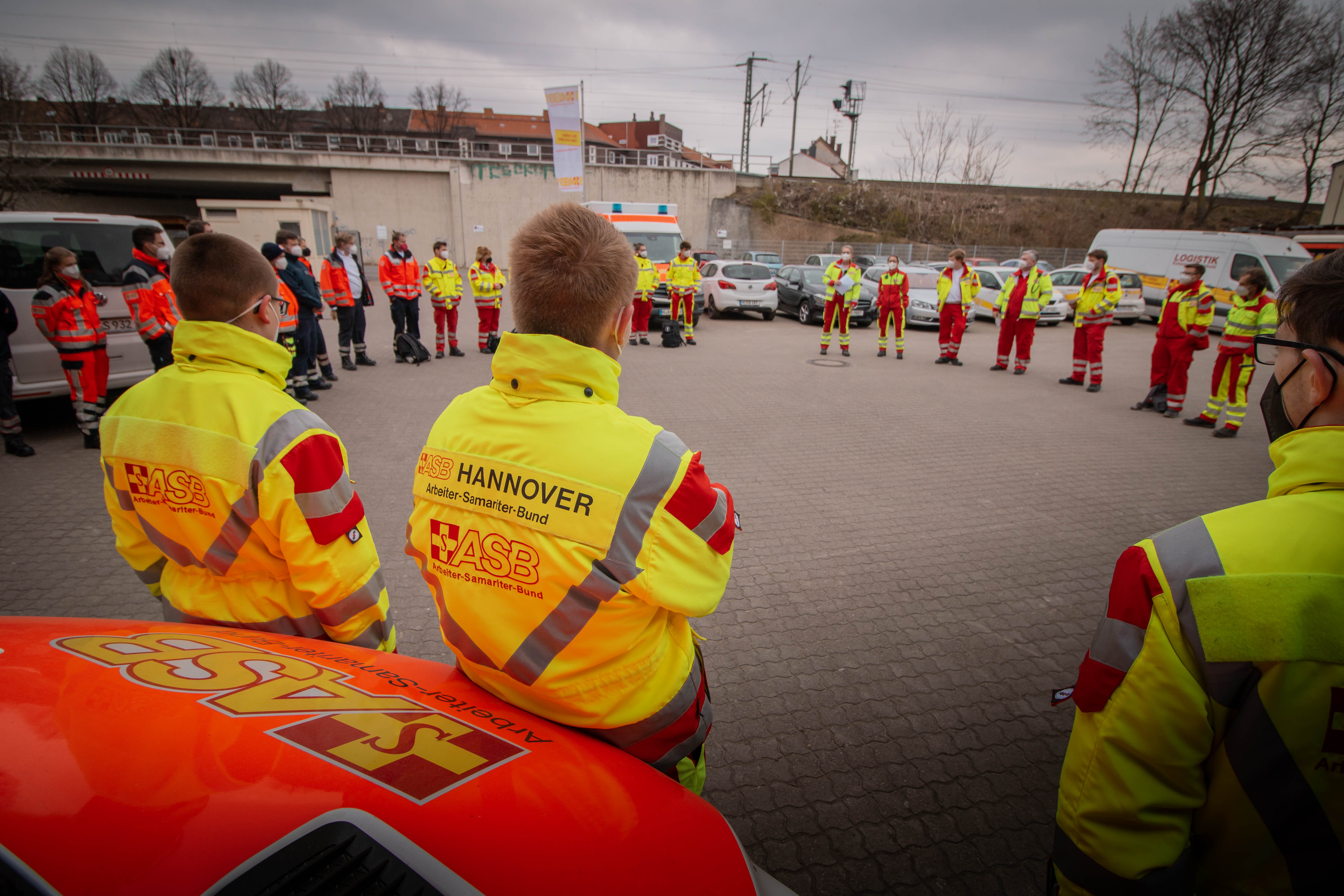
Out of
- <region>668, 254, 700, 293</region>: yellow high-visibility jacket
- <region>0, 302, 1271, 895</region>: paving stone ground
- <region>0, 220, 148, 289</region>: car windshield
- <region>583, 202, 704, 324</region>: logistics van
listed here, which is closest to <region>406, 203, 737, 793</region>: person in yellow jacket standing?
<region>0, 302, 1271, 895</region>: paving stone ground

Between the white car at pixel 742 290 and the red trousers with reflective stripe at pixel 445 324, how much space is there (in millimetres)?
8239

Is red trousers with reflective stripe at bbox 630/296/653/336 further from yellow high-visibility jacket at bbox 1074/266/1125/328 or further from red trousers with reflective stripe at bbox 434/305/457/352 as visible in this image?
yellow high-visibility jacket at bbox 1074/266/1125/328

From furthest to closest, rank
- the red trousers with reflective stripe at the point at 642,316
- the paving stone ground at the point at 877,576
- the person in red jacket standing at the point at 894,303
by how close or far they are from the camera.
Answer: the red trousers with reflective stripe at the point at 642,316 → the person in red jacket standing at the point at 894,303 → the paving stone ground at the point at 877,576

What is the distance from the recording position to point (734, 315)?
20.3 m

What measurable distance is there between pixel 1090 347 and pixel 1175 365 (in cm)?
164

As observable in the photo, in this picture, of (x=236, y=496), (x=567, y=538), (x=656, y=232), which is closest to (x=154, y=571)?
(x=236, y=496)

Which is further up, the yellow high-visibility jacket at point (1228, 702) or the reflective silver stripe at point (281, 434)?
the reflective silver stripe at point (281, 434)

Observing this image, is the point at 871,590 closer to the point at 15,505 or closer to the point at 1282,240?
the point at 15,505

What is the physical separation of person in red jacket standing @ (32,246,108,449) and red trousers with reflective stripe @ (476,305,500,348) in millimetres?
5790

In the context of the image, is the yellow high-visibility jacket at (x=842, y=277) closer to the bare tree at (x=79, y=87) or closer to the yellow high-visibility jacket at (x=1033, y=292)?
the yellow high-visibility jacket at (x=1033, y=292)

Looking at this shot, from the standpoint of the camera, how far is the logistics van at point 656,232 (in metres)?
16.1

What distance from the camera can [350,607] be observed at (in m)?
2.09

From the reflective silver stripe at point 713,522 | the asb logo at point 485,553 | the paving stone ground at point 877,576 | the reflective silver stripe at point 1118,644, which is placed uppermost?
the reflective silver stripe at point 713,522

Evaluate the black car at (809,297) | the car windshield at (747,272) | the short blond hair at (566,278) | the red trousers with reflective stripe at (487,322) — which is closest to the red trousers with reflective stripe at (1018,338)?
the black car at (809,297)
